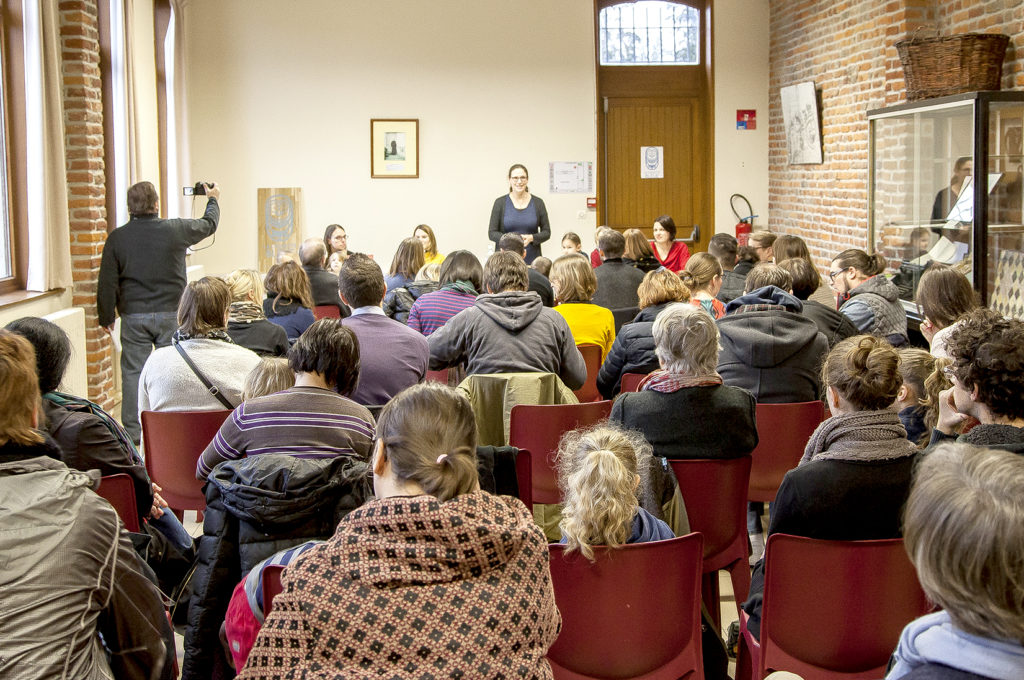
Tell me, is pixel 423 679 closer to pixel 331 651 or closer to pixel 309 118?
pixel 331 651

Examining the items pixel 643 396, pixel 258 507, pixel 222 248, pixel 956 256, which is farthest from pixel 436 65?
pixel 258 507

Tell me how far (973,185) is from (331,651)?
551 centimetres

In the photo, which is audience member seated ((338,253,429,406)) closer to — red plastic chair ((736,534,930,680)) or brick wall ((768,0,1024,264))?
red plastic chair ((736,534,930,680))

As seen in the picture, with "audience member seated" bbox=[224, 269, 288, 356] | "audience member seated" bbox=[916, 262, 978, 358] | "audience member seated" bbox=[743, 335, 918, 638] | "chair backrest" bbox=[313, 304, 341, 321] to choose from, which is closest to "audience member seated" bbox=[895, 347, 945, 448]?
"audience member seated" bbox=[743, 335, 918, 638]

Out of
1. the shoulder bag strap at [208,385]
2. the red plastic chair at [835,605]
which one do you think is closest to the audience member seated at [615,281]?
the shoulder bag strap at [208,385]

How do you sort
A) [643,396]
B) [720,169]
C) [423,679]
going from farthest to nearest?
[720,169] < [643,396] < [423,679]

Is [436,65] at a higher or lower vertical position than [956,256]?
higher

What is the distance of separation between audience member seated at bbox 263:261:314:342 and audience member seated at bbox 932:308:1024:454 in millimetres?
3474

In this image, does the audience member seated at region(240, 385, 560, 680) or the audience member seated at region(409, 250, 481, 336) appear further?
the audience member seated at region(409, 250, 481, 336)

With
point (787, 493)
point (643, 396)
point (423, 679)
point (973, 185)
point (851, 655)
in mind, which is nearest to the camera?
point (423, 679)

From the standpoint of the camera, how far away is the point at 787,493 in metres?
2.58

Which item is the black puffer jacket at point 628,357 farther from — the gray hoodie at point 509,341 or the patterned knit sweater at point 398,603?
the patterned knit sweater at point 398,603

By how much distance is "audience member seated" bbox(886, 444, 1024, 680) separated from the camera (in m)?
1.24

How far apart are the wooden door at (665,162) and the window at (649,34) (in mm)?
416
